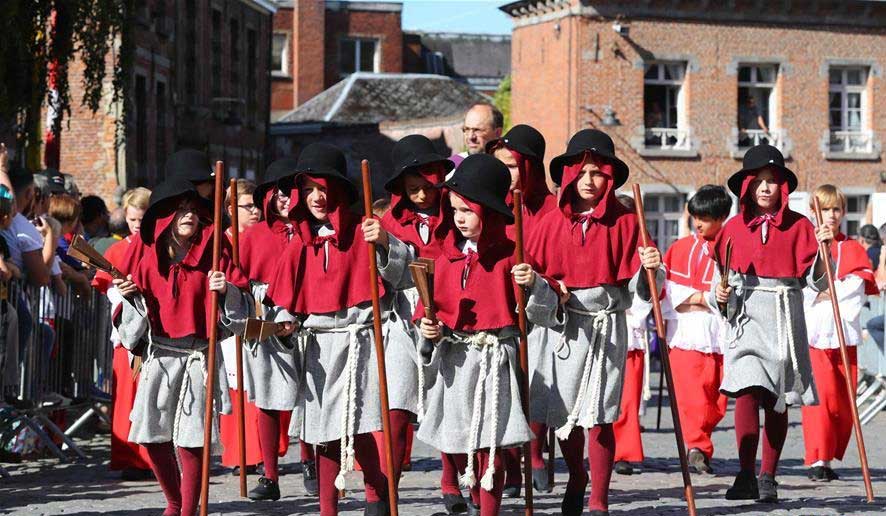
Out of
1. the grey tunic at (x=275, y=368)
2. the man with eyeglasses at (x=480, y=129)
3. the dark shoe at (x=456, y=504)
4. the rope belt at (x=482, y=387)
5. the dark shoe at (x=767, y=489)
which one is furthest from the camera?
the man with eyeglasses at (x=480, y=129)

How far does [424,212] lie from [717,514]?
223 centimetres

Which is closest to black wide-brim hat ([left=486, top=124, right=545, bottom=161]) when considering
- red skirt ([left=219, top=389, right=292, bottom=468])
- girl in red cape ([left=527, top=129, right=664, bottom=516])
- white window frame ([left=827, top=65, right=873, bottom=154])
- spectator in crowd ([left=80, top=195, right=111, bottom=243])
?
girl in red cape ([left=527, top=129, right=664, bottom=516])

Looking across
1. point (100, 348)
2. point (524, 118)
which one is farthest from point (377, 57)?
point (100, 348)

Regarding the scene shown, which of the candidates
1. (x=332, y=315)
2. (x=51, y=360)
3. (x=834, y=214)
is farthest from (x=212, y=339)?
(x=834, y=214)

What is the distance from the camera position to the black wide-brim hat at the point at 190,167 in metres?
9.00

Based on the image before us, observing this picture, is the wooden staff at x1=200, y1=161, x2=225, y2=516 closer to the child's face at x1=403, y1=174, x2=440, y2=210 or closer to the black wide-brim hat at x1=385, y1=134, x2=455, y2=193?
the black wide-brim hat at x1=385, y1=134, x2=455, y2=193

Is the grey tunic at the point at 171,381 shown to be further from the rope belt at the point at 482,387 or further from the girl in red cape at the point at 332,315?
the rope belt at the point at 482,387

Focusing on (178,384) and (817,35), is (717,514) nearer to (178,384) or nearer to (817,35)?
(178,384)

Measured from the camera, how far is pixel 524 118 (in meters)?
43.8

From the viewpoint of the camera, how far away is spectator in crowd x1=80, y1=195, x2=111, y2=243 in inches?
562

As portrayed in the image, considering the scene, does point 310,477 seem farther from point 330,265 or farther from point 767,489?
point 767,489

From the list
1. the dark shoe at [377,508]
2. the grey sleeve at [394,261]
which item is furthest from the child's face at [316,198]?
the dark shoe at [377,508]

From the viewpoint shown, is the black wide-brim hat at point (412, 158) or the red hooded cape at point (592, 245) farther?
the black wide-brim hat at point (412, 158)

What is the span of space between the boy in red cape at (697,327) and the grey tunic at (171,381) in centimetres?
422
